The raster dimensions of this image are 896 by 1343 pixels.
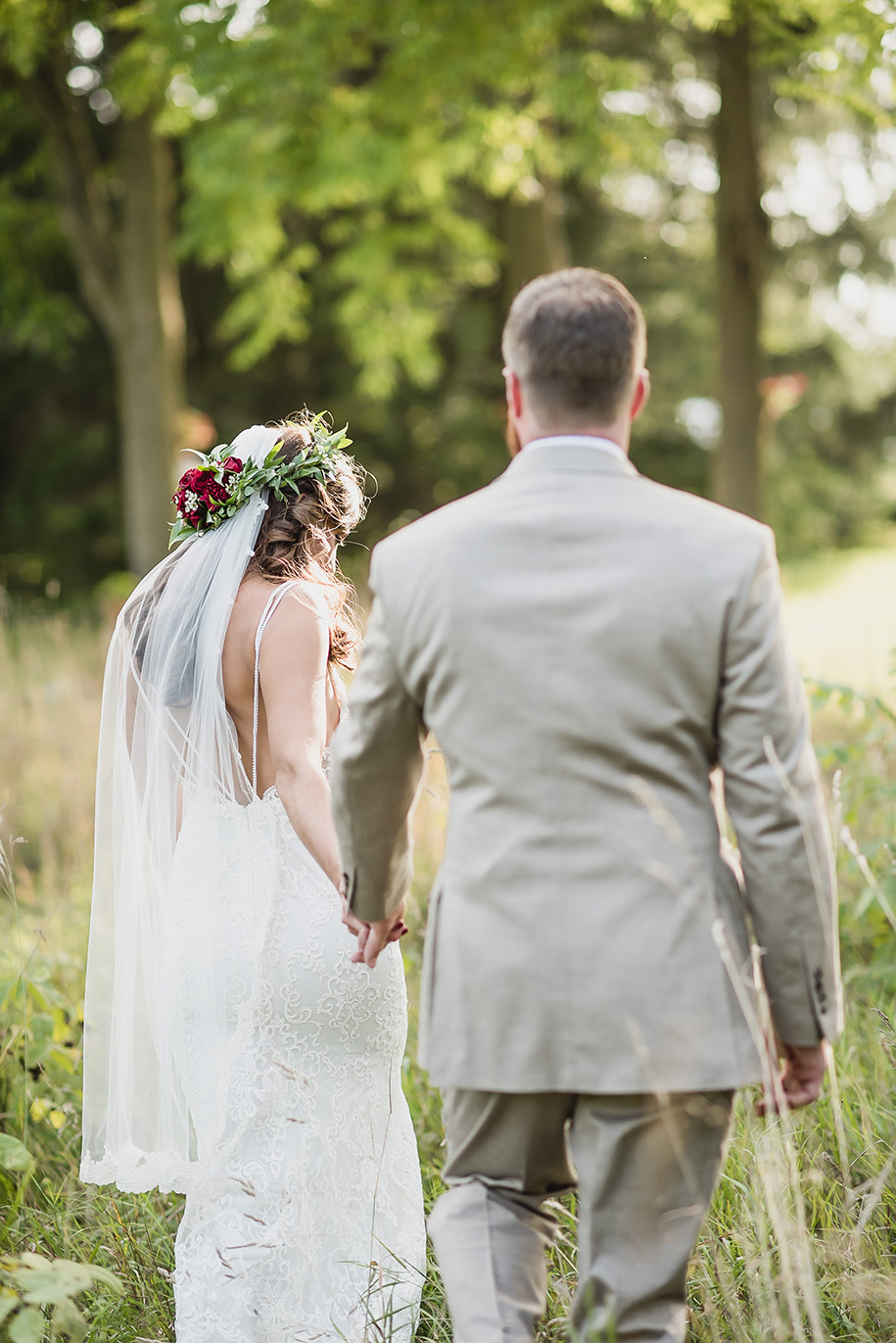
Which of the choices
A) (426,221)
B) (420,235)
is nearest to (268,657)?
(420,235)

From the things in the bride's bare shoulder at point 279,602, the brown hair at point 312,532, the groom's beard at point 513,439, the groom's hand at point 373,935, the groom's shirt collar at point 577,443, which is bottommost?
the groom's hand at point 373,935

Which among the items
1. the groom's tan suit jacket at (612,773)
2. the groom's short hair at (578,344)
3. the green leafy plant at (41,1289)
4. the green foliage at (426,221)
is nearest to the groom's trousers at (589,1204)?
the groom's tan suit jacket at (612,773)

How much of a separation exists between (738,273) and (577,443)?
7.73 meters

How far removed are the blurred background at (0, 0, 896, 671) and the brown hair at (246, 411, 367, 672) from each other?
3.27 meters

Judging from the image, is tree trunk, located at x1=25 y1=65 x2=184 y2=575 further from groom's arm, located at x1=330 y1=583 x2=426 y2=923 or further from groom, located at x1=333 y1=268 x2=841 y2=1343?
groom, located at x1=333 y1=268 x2=841 y2=1343

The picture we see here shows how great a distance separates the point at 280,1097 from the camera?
9.46ft

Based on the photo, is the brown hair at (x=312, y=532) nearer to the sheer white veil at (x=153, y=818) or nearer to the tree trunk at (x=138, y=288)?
the sheer white veil at (x=153, y=818)

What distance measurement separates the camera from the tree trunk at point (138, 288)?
1026cm

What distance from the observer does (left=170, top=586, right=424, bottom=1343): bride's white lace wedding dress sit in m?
2.81

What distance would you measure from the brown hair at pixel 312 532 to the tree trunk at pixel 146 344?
7514 millimetres

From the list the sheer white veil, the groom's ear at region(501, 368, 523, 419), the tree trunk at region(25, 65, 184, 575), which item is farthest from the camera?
the tree trunk at region(25, 65, 184, 575)

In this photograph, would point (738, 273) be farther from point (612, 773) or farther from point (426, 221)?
point (612, 773)

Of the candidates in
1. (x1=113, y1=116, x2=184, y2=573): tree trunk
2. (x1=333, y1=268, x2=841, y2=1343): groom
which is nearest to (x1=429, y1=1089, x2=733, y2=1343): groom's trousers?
(x1=333, y1=268, x2=841, y2=1343): groom

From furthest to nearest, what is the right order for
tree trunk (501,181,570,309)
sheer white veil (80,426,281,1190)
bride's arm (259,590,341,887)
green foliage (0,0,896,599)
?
tree trunk (501,181,570,309) → green foliage (0,0,896,599) → sheer white veil (80,426,281,1190) → bride's arm (259,590,341,887)
